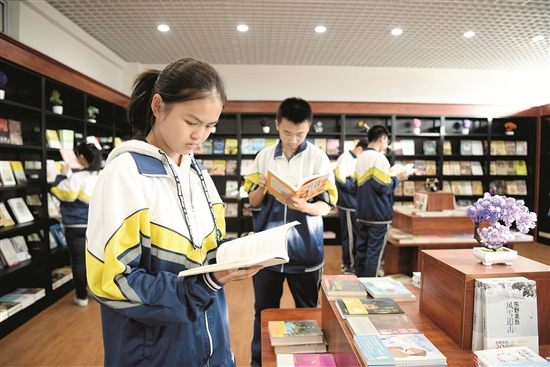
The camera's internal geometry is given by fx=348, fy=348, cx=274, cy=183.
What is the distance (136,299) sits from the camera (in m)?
0.83

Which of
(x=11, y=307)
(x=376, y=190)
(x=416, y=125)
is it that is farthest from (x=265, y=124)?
(x=11, y=307)

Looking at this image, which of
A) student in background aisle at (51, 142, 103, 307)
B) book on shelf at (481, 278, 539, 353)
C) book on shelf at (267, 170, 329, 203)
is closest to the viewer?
book on shelf at (481, 278, 539, 353)

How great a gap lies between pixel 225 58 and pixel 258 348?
5061mm

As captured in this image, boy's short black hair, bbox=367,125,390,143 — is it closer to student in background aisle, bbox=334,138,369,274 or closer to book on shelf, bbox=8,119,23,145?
student in background aisle, bbox=334,138,369,274

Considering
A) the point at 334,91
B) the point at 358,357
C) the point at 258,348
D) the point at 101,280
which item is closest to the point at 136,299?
the point at 101,280

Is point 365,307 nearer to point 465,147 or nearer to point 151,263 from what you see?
point 151,263

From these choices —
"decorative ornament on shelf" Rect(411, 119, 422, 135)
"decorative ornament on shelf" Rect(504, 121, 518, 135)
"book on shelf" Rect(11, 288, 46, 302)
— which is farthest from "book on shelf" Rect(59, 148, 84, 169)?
"decorative ornament on shelf" Rect(504, 121, 518, 135)

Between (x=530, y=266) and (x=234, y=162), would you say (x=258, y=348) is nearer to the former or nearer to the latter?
(x=530, y=266)

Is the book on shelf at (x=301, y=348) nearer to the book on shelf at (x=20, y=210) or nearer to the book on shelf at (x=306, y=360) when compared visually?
the book on shelf at (x=306, y=360)

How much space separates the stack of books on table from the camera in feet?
5.02

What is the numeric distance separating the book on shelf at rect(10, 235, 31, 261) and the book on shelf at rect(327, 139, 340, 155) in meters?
4.70

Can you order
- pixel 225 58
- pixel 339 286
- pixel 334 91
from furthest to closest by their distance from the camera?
pixel 334 91 < pixel 225 58 < pixel 339 286

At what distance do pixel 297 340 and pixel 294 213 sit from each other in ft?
2.22

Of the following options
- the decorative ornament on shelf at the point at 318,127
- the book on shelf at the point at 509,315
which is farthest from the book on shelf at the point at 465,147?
the book on shelf at the point at 509,315
